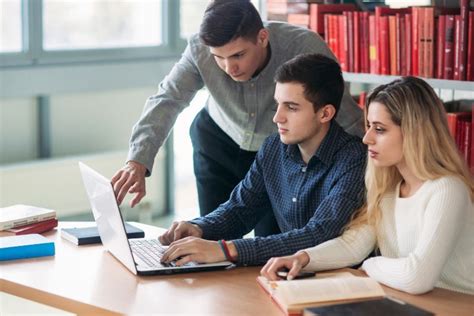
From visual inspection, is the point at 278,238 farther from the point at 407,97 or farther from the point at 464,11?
the point at 464,11

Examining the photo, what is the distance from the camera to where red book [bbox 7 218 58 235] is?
8.31 ft

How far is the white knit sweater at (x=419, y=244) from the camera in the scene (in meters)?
2.02

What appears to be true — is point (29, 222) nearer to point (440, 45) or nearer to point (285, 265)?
point (285, 265)

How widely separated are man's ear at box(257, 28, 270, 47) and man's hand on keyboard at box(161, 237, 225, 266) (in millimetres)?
783

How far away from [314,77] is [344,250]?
52 centimetres

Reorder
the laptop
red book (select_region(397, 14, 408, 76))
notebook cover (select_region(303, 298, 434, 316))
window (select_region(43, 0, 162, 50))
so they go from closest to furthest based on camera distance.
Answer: notebook cover (select_region(303, 298, 434, 316)), the laptop, red book (select_region(397, 14, 408, 76)), window (select_region(43, 0, 162, 50))

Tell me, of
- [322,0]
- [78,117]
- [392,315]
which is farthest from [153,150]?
[78,117]

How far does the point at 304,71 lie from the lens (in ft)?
8.07

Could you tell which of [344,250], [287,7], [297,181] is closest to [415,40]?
[287,7]

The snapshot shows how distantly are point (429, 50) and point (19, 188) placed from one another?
2141 millimetres

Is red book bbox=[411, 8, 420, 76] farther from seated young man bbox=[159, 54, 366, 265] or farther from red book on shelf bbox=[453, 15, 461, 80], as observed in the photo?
seated young man bbox=[159, 54, 366, 265]

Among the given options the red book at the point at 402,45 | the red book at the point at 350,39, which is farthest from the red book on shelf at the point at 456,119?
the red book at the point at 350,39

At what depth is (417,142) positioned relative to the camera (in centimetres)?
216

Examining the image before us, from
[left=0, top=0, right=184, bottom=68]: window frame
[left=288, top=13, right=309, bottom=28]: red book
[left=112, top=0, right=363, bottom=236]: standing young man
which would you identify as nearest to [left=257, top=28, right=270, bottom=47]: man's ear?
[left=112, top=0, right=363, bottom=236]: standing young man
